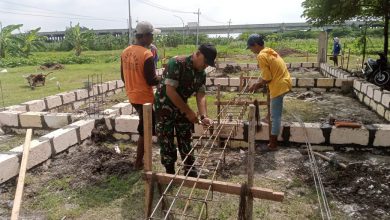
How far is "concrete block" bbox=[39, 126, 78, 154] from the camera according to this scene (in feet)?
14.8

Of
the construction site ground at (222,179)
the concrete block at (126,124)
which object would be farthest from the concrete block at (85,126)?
the concrete block at (126,124)

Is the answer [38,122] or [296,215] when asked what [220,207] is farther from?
[38,122]

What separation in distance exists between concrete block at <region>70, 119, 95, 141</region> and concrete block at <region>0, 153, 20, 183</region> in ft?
3.96

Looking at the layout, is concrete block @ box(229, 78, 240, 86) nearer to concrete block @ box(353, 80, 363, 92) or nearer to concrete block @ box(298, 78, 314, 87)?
concrete block @ box(298, 78, 314, 87)

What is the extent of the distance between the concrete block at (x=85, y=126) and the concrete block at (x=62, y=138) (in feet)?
0.46

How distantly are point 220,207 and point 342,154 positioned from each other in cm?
236

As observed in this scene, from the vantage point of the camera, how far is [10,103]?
830 cm

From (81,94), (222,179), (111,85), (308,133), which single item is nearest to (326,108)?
(308,133)

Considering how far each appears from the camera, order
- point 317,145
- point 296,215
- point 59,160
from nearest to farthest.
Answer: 1. point 296,215
2. point 59,160
3. point 317,145

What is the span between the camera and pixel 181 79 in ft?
10.7

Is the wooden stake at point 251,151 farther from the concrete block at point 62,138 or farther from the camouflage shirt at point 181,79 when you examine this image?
the concrete block at point 62,138

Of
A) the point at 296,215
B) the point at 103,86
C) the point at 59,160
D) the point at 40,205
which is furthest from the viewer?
the point at 103,86

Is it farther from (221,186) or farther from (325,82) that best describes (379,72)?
(221,186)

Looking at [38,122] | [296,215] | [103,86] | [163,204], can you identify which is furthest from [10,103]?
[296,215]
